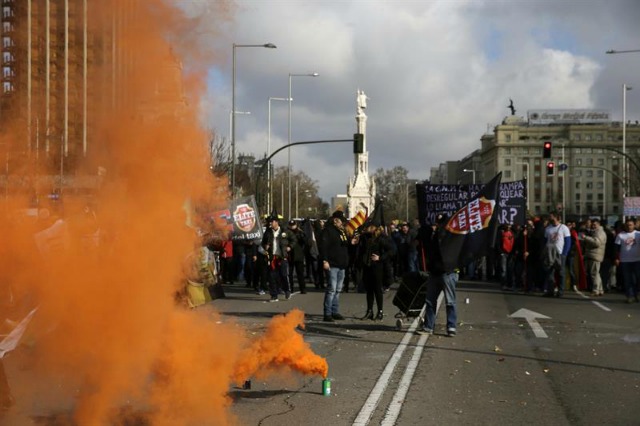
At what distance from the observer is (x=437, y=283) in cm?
1262

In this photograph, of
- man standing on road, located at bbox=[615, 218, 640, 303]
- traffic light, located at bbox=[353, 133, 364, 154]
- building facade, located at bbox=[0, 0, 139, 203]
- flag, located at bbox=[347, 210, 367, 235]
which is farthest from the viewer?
traffic light, located at bbox=[353, 133, 364, 154]

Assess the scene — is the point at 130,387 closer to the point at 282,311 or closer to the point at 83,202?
the point at 83,202

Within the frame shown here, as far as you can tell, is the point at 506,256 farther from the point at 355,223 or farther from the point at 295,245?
the point at 295,245

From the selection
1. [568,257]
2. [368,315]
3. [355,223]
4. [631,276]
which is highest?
[355,223]

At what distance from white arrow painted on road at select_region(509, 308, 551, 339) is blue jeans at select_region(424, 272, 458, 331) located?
1.48 metres

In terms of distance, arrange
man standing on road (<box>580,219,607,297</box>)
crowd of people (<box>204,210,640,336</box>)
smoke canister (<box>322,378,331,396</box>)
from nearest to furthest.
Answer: smoke canister (<box>322,378,331,396</box>), crowd of people (<box>204,210,640,336</box>), man standing on road (<box>580,219,607,297</box>)

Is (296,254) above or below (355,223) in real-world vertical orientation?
below

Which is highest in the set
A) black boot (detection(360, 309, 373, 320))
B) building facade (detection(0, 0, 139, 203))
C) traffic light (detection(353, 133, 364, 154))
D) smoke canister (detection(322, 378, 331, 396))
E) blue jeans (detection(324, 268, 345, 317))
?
traffic light (detection(353, 133, 364, 154))

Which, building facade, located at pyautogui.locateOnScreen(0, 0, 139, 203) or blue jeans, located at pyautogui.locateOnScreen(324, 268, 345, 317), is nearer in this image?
building facade, located at pyautogui.locateOnScreen(0, 0, 139, 203)

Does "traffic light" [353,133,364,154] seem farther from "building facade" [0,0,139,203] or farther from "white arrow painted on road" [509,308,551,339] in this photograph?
"building facade" [0,0,139,203]

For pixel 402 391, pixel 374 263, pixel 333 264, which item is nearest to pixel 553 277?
pixel 374 263

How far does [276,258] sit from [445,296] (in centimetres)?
667

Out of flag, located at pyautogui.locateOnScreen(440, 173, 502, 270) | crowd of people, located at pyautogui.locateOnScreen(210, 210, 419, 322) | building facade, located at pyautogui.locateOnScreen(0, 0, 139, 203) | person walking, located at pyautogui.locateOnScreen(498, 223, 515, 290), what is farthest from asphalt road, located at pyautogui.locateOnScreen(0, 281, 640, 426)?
person walking, located at pyautogui.locateOnScreen(498, 223, 515, 290)

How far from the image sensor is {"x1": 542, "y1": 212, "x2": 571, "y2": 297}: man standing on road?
66.0 feet
